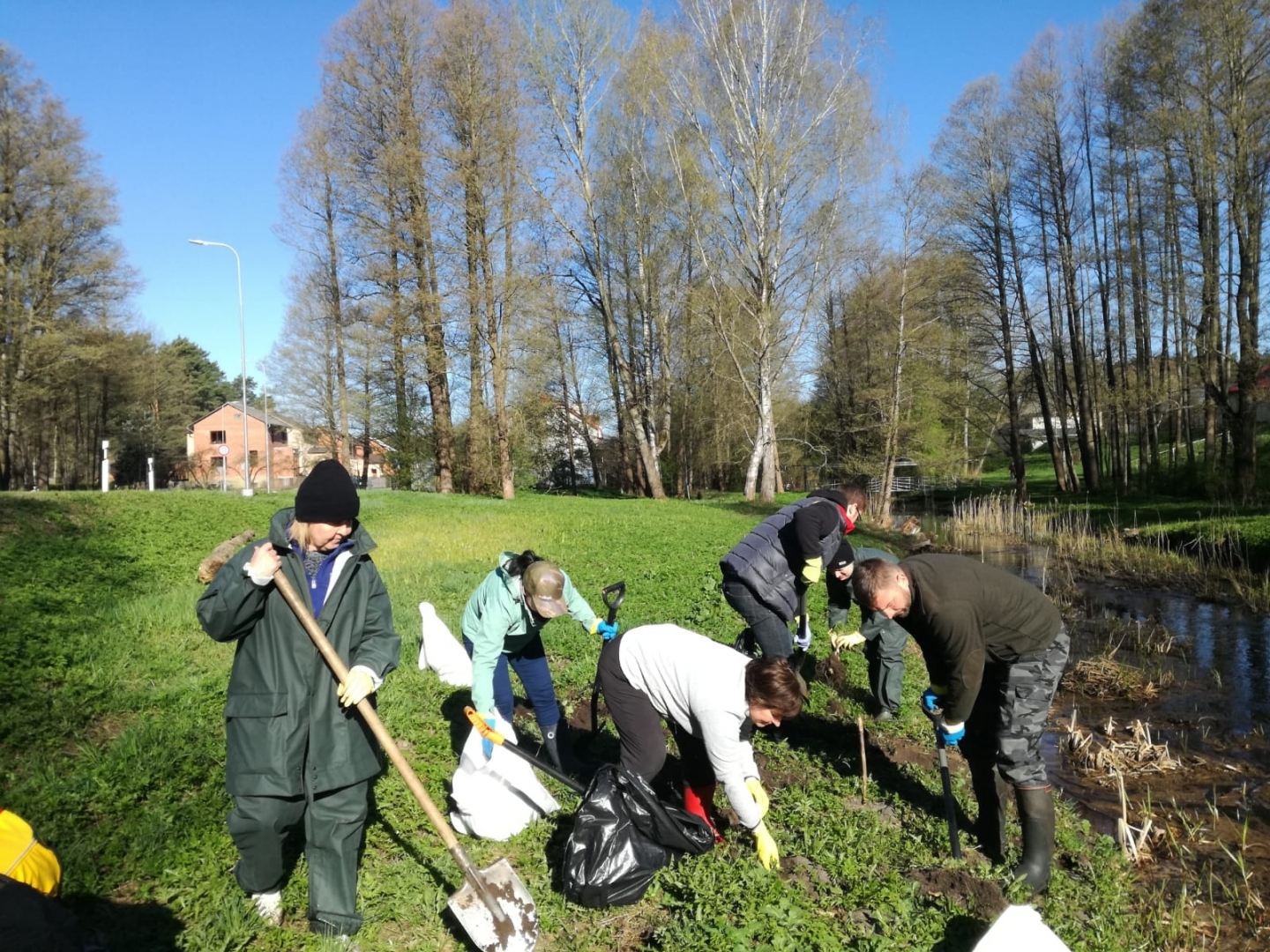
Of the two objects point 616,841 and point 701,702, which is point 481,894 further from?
point 701,702

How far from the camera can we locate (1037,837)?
3.81 m

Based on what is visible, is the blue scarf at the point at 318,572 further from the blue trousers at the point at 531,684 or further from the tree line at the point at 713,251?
the tree line at the point at 713,251

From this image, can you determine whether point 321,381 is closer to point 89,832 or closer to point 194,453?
point 194,453

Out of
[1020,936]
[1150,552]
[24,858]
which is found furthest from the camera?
[1150,552]

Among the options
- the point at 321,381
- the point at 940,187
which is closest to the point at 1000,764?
the point at 940,187

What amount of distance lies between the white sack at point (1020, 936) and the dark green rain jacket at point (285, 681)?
2.33m

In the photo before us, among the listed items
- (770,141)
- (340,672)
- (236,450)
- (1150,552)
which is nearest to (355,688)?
(340,672)

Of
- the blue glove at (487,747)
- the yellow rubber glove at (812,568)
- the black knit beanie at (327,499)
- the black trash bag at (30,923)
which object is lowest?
the blue glove at (487,747)

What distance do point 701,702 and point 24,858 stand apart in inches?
95.7

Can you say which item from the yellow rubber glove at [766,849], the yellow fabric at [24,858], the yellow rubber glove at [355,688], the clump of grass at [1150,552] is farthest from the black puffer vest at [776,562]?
the clump of grass at [1150,552]

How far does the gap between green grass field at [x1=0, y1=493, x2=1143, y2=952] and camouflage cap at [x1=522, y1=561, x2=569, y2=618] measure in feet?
3.76

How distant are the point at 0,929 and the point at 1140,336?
1218 inches

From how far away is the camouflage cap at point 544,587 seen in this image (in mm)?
4121

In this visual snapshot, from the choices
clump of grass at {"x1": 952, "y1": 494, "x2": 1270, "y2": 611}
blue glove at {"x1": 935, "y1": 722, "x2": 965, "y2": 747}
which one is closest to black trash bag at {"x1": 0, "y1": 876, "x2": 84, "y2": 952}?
blue glove at {"x1": 935, "y1": 722, "x2": 965, "y2": 747}
